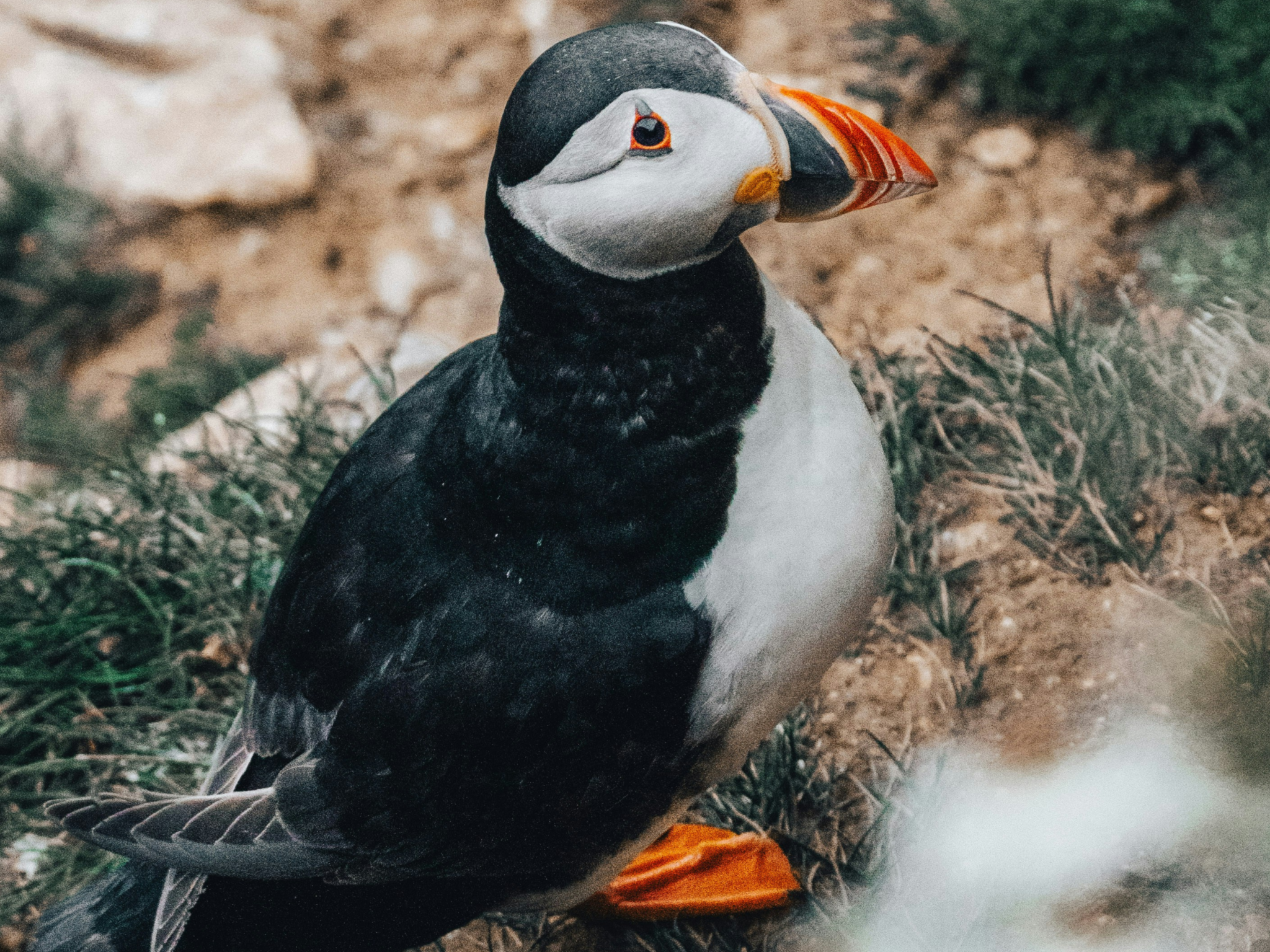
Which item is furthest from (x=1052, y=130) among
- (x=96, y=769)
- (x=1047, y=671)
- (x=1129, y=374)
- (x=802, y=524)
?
(x=96, y=769)

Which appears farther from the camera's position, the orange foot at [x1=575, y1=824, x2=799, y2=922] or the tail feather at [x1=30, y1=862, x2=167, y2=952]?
the orange foot at [x1=575, y1=824, x2=799, y2=922]

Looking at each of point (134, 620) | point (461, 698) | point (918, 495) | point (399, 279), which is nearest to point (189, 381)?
point (399, 279)

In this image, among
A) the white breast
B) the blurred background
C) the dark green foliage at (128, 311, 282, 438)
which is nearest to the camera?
the white breast

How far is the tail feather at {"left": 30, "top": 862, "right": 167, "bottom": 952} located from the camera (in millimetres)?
1990

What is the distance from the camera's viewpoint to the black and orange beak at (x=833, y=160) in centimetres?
146

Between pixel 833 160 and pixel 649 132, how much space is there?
26cm

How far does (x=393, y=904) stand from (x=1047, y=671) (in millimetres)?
1313

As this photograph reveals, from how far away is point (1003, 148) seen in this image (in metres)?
3.64

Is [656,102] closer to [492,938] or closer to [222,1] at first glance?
[492,938]

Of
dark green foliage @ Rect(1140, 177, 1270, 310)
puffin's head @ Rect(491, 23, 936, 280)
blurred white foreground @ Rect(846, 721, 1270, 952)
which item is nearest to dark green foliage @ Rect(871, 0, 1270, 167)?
dark green foliage @ Rect(1140, 177, 1270, 310)

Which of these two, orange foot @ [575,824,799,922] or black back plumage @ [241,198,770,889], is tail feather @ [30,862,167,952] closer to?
black back plumage @ [241,198,770,889]

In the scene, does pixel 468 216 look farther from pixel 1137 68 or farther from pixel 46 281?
pixel 1137 68

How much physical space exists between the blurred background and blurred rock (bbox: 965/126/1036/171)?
11 mm

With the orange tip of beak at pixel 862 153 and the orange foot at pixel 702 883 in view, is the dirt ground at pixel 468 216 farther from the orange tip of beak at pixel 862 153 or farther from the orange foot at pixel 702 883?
the orange tip of beak at pixel 862 153
